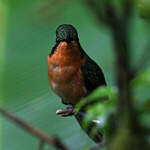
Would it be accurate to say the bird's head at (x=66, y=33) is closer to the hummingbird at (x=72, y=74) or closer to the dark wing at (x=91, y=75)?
the hummingbird at (x=72, y=74)

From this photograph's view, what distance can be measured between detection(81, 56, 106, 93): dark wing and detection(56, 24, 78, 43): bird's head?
1.76 ft

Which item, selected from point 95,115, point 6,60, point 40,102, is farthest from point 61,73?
point 95,115

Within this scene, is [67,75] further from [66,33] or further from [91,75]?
[66,33]

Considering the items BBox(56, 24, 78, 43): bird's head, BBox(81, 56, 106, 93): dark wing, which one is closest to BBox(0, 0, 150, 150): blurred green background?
BBox(81, 56, 106, 93): dark wing

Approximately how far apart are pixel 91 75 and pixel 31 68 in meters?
0.32

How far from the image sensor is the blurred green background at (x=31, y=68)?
2.28 meters

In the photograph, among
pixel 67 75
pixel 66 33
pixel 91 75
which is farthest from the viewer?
pixel 91 75

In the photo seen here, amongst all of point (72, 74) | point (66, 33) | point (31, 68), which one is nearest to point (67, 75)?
point (72, 74)

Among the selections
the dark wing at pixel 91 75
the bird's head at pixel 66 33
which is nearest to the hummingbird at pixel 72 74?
the dark wing at pixel 91 75

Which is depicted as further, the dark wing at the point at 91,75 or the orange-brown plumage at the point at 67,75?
the dark wing at the point at 91,75

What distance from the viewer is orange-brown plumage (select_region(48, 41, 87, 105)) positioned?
7.01ft

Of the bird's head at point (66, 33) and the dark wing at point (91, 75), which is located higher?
the bird's head at point (66, 33)

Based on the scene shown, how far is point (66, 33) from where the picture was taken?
5.58ft

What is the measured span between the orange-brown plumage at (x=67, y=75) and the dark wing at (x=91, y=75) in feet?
0.08
